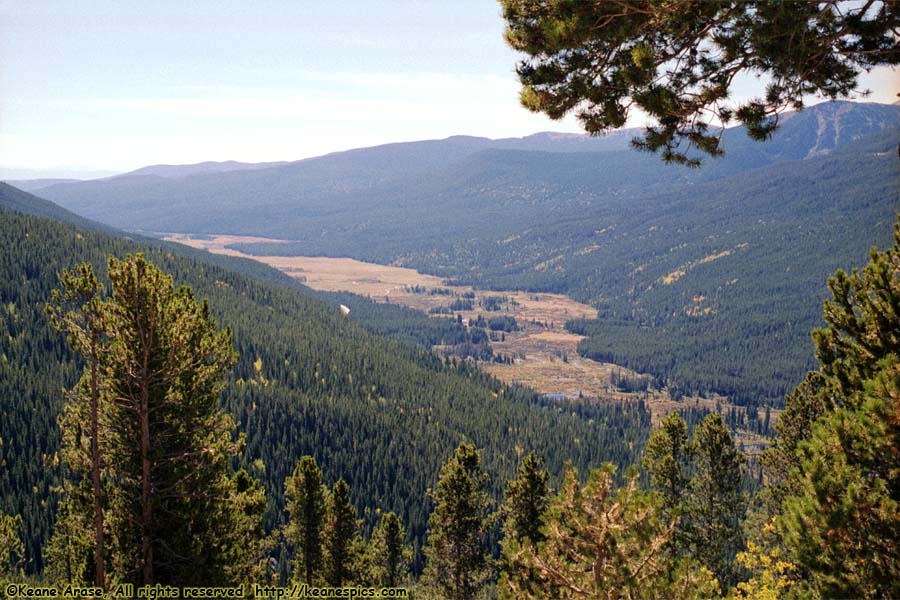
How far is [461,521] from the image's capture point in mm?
39406

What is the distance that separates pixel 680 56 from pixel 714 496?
30309 millimetres

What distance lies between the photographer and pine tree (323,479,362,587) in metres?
41.2

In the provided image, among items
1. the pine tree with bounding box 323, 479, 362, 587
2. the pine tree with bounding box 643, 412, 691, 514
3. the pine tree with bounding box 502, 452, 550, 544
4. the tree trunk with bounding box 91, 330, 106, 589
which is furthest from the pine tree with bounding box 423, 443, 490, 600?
the tree trunk with bounding box 91, 330, 106, 589

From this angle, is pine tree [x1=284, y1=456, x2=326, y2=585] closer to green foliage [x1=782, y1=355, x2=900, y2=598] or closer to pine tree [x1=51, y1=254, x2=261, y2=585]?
pine tree [x1=51, y1=254, x2=261, y2=585]

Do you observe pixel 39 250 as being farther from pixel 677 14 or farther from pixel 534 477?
pixel 677 14

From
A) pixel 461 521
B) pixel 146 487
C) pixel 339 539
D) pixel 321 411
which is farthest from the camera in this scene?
pixel 321 411

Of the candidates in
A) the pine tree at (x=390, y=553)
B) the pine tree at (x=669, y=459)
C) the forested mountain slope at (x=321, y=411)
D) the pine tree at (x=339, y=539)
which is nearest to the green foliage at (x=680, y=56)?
the pine tree at (x=669, y=459)

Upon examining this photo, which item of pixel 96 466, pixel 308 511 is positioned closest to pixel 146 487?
pixel 96 466

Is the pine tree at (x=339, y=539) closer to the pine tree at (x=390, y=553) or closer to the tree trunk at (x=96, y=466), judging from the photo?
the pine tree at (x=390, y=553)

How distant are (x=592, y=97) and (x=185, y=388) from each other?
16.4 m

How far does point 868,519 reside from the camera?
12477 millimetres

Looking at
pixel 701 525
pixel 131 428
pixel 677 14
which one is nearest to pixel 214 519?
pixel 131 428

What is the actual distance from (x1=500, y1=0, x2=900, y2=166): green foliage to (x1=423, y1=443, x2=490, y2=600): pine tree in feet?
91.5

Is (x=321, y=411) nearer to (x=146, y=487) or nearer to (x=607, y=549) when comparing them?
(x=146, y=487)
